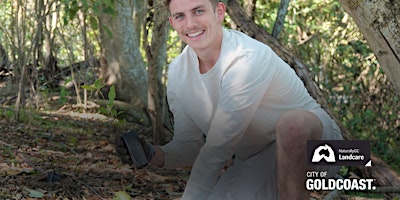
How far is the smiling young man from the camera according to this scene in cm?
238

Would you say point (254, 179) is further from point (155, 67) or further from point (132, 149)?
point (155, 67)

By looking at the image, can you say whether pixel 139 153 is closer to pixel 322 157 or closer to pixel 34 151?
pixel 322 157

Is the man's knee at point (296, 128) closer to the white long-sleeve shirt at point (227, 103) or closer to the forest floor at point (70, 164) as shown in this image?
the white long-sleeve shirt at point (227, 103)

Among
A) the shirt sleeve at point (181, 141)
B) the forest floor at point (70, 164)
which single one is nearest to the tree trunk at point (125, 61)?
the forest floor at point (70, 164)

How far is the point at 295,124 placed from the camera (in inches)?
92.9

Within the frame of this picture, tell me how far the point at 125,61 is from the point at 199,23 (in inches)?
135

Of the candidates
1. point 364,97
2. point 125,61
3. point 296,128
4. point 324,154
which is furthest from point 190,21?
point 125,61

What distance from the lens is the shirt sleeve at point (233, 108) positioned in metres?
2.36

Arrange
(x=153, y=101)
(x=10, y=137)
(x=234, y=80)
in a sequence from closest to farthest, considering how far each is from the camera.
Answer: (x=234, y=80) → (x=10, y=137) → (x=153, y=101)

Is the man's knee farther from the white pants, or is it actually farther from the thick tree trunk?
the thick tree trunk

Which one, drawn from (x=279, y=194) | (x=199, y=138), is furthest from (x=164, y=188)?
(x=279, y=194)

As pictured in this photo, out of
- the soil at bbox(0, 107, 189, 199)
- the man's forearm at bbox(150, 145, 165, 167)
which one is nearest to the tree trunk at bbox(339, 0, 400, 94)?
the man's forearm at bbox(150, 145, 165, 167)

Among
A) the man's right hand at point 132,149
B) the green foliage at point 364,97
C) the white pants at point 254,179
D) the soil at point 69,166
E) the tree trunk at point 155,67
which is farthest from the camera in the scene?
the green foliage at point 364,97

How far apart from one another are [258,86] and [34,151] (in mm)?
1907
